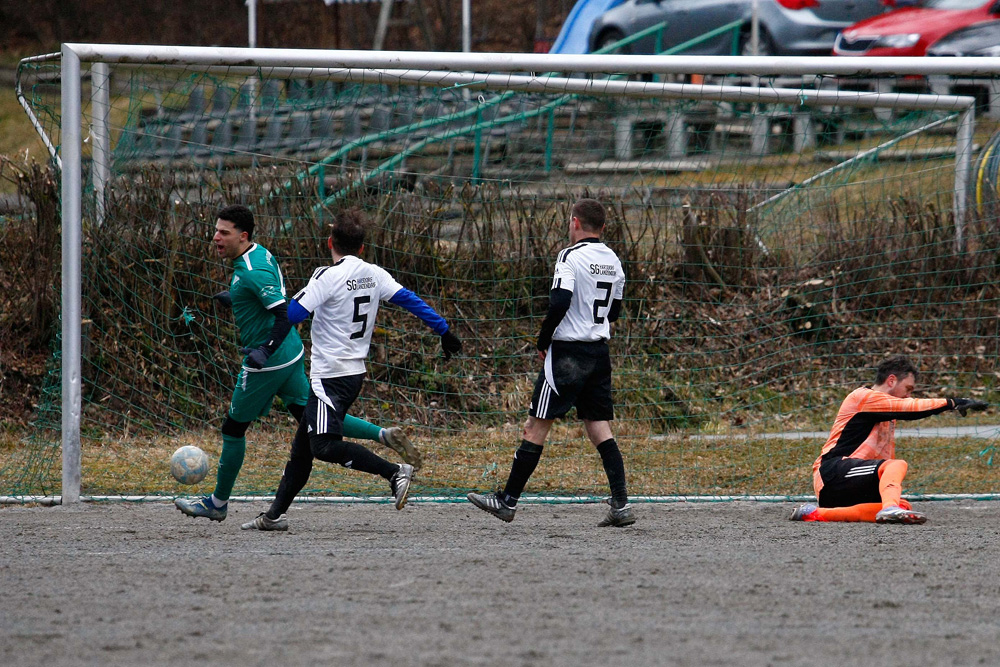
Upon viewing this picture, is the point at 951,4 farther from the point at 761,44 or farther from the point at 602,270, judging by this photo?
the point at 602,270

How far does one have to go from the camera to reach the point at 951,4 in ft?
53.1

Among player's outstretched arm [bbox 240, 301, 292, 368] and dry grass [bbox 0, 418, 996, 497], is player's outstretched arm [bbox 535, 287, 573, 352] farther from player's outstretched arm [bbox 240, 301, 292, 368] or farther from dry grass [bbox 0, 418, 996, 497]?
dry grass [bbox 0, 418, 996, 497]

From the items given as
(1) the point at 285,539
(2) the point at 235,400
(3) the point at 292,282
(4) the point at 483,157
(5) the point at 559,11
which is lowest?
(1) the point at 285,539

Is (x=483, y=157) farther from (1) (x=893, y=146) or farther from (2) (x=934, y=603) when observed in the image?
(2) (x=934, y=603)

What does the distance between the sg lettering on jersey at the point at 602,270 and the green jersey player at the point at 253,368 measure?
133cm

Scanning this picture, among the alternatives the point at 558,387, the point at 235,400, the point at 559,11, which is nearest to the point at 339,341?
the point at 235,400

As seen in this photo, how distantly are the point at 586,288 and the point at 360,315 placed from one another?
3.95 ft

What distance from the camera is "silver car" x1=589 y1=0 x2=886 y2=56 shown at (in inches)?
675

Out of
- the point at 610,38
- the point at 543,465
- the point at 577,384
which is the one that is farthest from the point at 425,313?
the point at 610,38

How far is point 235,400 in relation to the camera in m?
6.16

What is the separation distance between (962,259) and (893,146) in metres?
1.09

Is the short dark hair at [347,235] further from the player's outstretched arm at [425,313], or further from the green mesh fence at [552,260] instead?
the green mesh fence at [552,260]

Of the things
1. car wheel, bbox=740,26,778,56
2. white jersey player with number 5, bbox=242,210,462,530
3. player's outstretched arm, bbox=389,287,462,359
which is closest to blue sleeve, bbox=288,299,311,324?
white jersey player with number 5, bbox=242,210,462,530

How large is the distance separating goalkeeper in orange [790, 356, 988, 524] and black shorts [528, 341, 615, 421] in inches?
52.7
